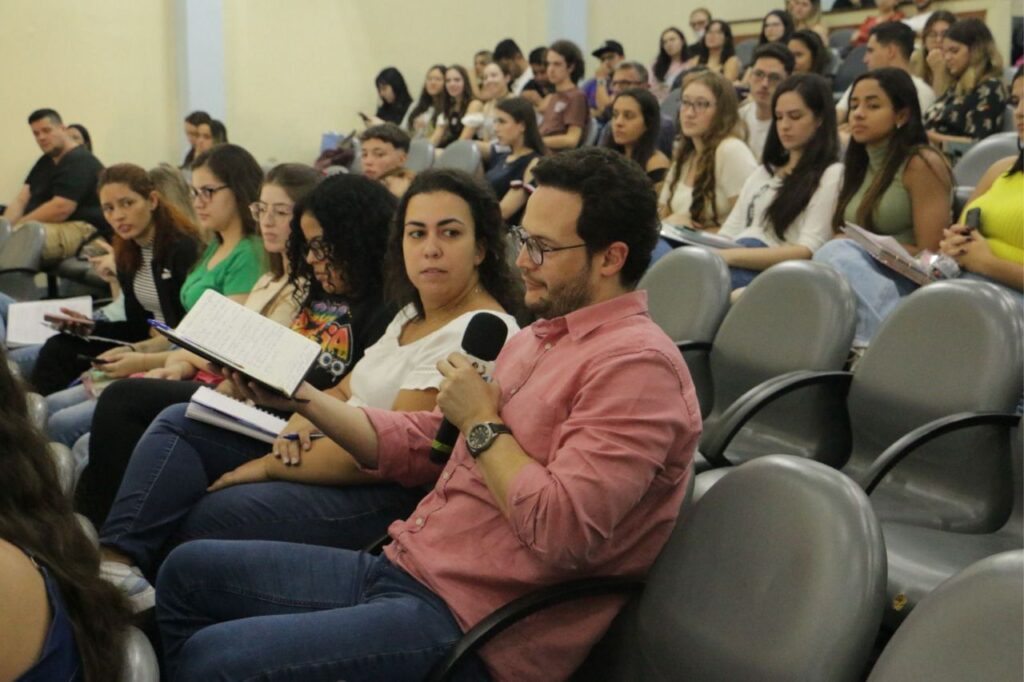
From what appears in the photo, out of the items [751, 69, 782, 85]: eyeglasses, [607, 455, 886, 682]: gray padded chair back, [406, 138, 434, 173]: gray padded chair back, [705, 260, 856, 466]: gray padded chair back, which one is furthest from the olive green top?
[406, 138, 434, 173]: gray padded chair back

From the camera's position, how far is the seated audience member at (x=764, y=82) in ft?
16.1

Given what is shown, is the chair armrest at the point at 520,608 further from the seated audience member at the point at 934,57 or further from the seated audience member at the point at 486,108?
the seated audience member at the point at 486,108

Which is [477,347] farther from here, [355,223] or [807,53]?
[807,53]

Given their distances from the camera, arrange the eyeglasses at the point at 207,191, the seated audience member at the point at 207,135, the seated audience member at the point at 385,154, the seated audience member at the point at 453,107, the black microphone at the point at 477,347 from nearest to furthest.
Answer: the black microphone at the point at 477,347
the eyeglasses at the point at 207,191
the seated audience member at the point at 385,154
the seated audience member at the point at 207,135
the seated audience member at the point at 453,107

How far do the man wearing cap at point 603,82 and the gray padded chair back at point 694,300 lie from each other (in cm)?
467

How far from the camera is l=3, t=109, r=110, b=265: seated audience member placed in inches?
254

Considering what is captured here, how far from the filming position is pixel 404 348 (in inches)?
89.0

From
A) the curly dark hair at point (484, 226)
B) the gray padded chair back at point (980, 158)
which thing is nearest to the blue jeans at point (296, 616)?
the curly dark hair at point (484, 226)

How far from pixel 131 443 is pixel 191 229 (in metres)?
1.36

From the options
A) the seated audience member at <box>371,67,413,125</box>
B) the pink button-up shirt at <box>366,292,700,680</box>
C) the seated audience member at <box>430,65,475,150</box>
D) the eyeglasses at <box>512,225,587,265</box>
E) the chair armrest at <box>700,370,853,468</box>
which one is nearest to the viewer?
the pink button-up shirt at <box>366,292,700,680</box>

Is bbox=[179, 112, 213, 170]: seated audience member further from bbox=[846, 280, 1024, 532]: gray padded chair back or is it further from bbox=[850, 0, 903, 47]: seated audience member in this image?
bbox=[846, 280, 1024, 532]: gray padded chair back

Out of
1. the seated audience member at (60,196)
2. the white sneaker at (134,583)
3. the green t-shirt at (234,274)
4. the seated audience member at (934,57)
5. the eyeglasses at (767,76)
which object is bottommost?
the seated audience member at (60,196)

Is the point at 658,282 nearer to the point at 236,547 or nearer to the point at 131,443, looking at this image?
the point at 131,443

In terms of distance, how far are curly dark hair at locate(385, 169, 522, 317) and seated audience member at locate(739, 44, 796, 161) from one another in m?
2.87
